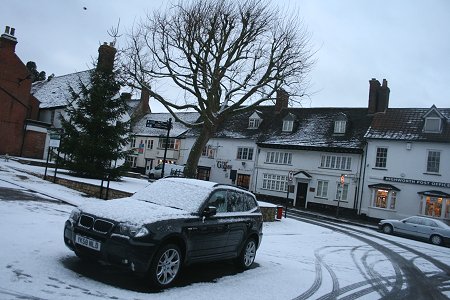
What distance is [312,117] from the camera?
4328cm

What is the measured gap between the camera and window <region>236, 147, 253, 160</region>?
43.9 meters

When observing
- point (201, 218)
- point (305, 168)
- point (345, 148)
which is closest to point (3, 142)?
point (305, 168)

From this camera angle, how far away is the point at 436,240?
2338cm

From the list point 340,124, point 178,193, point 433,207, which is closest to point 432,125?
point 433,207

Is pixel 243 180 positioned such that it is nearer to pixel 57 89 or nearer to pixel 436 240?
pixel 436 240

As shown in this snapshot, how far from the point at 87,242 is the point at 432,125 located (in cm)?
3407

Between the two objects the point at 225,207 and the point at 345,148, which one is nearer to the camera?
the point at 225,207

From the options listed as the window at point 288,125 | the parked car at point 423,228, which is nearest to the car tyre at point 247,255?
the parked car at point 423,228

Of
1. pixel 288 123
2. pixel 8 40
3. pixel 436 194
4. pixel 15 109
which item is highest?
pixel 8 40

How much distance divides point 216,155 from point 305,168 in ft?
38.5

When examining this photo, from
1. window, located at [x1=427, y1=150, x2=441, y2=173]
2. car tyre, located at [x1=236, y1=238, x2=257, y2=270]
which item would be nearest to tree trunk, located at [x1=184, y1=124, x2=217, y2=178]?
car tyre, located at [x1=236, y1=238, x2=257, y2=270]

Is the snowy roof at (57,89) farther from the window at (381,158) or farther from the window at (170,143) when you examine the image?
the window at (381,158)

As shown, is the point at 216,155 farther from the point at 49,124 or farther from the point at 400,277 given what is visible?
the point at 400,277

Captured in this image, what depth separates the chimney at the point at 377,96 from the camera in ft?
124
